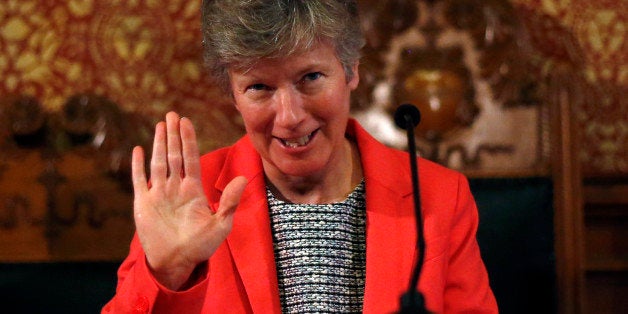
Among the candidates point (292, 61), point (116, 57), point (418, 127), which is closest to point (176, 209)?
point (292, 61)

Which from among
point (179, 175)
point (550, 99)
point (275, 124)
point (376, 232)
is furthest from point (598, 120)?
point (179, 175)

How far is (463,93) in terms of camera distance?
8.09 feet

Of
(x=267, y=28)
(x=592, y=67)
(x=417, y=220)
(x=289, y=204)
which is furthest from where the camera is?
(x=592, y=67)

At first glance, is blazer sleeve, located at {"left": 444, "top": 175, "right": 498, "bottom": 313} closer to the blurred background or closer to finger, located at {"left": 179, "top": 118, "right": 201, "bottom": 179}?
the blurred background

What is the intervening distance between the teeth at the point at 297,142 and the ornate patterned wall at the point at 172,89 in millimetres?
812

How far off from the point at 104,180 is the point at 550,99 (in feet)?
4.13

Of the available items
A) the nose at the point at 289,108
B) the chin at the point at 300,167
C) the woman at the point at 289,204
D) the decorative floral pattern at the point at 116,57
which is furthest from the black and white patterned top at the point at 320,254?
the decorative floral pattern at the point at 116,57

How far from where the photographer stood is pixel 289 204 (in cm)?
175

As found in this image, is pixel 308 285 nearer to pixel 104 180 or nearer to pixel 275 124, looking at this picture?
pixel 275 124

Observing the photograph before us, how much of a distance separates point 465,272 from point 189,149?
2.11ft

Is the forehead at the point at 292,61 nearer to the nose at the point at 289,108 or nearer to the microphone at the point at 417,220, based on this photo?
the nose at the point at 289,108

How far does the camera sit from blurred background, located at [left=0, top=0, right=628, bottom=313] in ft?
7.05

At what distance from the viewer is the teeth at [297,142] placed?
161cm

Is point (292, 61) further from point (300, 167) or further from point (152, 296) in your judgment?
point (152, 296)
